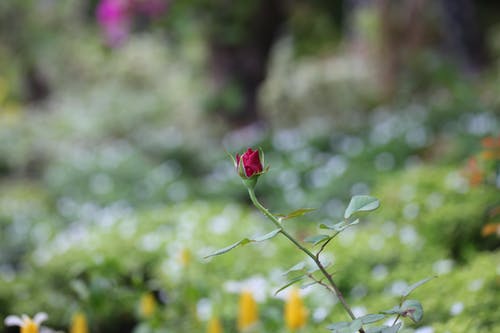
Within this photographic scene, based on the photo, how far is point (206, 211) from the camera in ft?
11.9

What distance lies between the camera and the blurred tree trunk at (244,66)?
272 inches

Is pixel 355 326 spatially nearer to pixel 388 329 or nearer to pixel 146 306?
pixel 388 329

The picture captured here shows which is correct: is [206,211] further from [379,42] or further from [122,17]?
[379,42]

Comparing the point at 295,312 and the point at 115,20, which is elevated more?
the point at 115,20

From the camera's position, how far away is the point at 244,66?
7.06m

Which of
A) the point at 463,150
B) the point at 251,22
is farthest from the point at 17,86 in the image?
the point at 463,150

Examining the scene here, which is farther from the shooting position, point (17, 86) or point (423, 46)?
point (17, 86)

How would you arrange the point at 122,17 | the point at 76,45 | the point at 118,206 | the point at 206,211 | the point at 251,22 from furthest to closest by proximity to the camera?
the point at 76,45
the point at 251,22
the point at 122,17
the point at 118,206
the point at 206,211

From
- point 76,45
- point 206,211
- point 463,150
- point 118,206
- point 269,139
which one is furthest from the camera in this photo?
point 76,45

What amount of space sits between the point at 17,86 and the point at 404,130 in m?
9.21

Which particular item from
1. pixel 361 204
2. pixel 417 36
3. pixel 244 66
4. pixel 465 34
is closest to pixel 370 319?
pixel 361 204

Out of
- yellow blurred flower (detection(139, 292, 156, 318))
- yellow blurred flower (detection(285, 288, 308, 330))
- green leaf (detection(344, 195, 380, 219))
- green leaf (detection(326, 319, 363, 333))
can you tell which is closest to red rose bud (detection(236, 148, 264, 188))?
green leaf (detection(344, 195, 380, 219))

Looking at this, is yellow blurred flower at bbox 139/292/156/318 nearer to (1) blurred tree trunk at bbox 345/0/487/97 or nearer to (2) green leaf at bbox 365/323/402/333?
(2) green leaf at bbox 365/323/402/333

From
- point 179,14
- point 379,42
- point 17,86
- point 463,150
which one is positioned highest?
point 17,86
